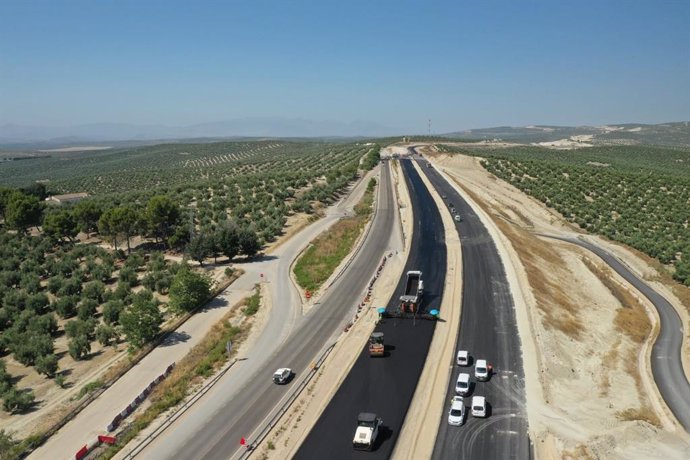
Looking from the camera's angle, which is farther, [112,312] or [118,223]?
[118,223]

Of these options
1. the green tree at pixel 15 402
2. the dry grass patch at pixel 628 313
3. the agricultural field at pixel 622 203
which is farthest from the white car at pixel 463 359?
the agricultural field at pixel 622 203

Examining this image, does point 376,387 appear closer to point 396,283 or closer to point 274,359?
point 274,359

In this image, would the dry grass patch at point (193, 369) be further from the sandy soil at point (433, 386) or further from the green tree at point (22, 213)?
the green tree at point (22, 213)

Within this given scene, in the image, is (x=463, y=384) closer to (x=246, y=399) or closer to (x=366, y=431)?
(x=366, y=431)

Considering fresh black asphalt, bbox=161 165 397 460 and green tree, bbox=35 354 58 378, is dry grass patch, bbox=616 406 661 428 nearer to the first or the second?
fresh black asphalt, bbox=161 165 397 460

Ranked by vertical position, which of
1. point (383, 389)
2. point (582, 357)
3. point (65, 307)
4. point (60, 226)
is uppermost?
point (60, 226)

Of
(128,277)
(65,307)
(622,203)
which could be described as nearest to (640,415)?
(65,307)
